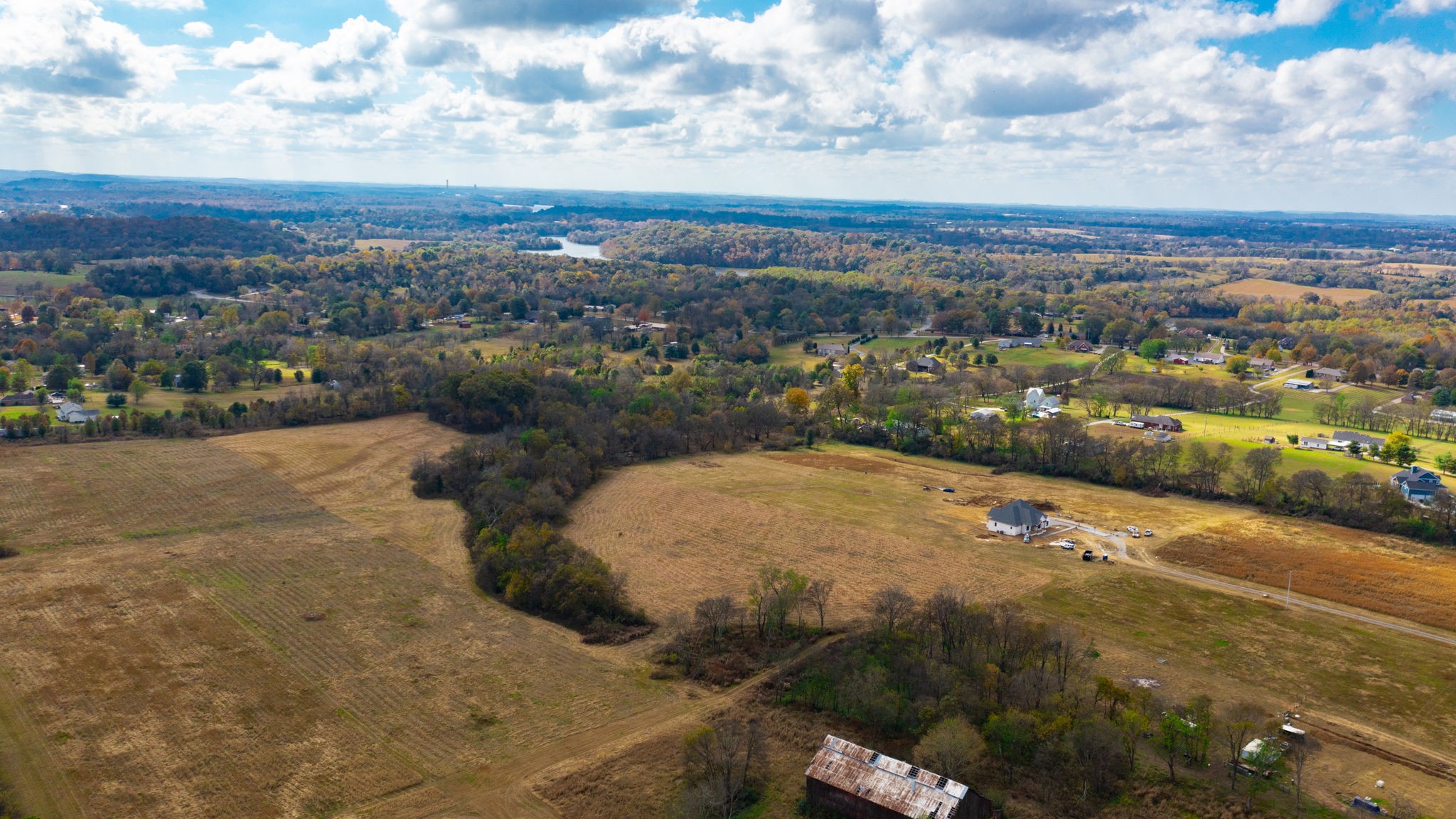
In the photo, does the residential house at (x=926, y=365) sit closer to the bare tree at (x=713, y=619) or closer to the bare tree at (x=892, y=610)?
the bare tree at (x=892, y=610)

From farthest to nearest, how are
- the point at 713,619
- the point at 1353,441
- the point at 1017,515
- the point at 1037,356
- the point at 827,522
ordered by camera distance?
the point at 1037,356 < the point at 1353,441 < the point at 827,522 < the point at 1017,515 < the point at 713,619

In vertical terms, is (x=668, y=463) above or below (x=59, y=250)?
below

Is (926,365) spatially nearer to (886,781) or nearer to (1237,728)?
(1237,728)

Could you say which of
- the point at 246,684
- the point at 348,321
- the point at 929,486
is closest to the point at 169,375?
the point at 348,321

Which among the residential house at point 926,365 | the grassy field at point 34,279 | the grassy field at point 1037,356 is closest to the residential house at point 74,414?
the residential house at point 926,365

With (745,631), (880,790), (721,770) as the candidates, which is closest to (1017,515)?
(745,631)

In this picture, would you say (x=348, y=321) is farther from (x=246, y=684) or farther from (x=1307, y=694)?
(x=1307, y=694)

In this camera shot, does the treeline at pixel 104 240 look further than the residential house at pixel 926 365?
Yes
